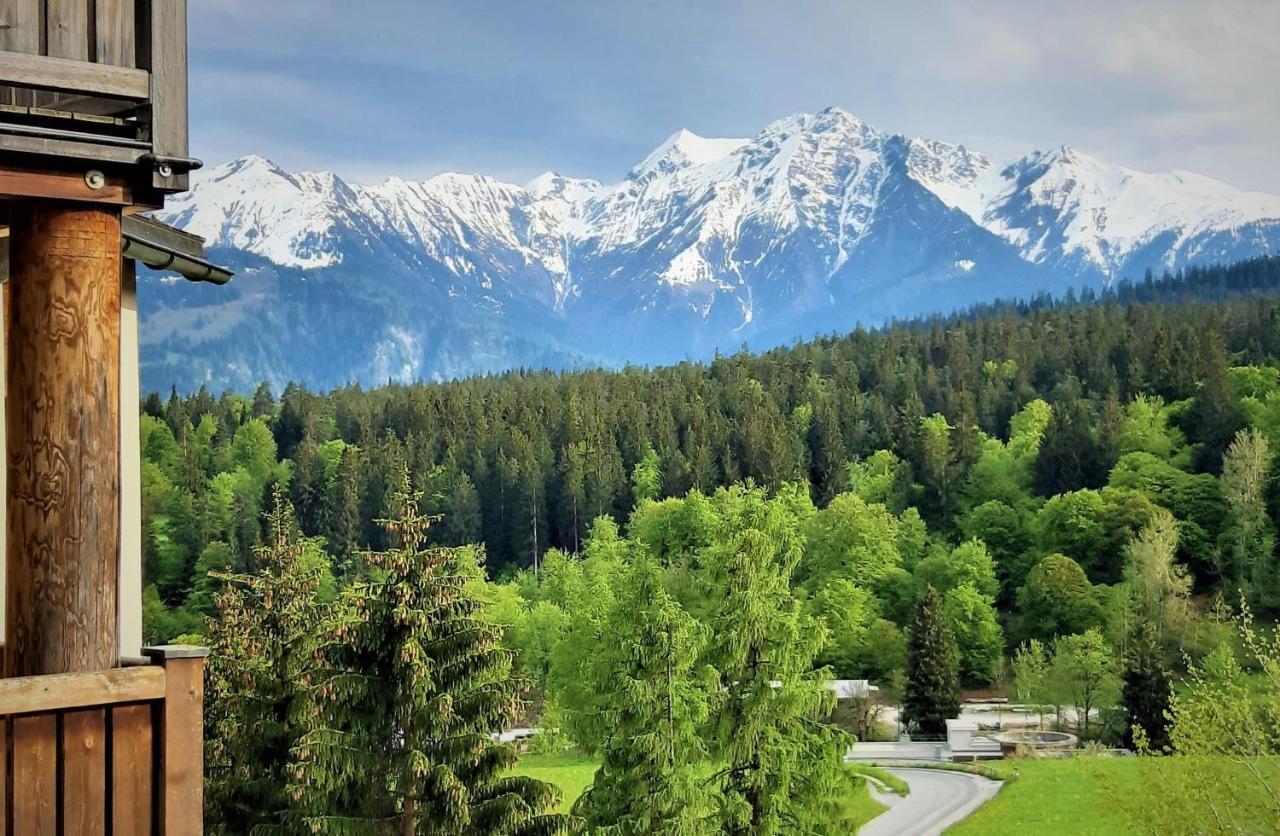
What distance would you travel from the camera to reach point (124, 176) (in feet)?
20.5

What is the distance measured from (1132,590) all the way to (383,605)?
60.7 meters

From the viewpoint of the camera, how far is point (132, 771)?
609cm

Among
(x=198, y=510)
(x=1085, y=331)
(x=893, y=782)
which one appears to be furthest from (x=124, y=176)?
(x=1085, y=331)

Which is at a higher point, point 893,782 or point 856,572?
point 856,572

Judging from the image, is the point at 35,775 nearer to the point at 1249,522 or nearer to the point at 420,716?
the point at 420,716

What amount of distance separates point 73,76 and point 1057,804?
42265 millimetres

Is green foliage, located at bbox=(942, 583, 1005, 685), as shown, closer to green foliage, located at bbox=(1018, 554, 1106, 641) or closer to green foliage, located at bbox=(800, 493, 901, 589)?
green foliage, located at bbox=(1018, 554, 1106, 641)

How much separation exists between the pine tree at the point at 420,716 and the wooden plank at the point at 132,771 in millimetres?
13217

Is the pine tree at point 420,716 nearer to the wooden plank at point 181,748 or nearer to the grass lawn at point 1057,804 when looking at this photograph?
the wooden plank at point 181,748

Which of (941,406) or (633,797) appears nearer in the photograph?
(633,797)

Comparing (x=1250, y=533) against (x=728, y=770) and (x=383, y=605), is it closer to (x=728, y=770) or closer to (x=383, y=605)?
(x=728, y=770)

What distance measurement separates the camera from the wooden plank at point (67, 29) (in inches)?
243

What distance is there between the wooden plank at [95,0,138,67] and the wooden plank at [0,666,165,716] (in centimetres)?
278

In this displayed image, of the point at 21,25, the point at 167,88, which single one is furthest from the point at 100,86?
the point at 21,25
